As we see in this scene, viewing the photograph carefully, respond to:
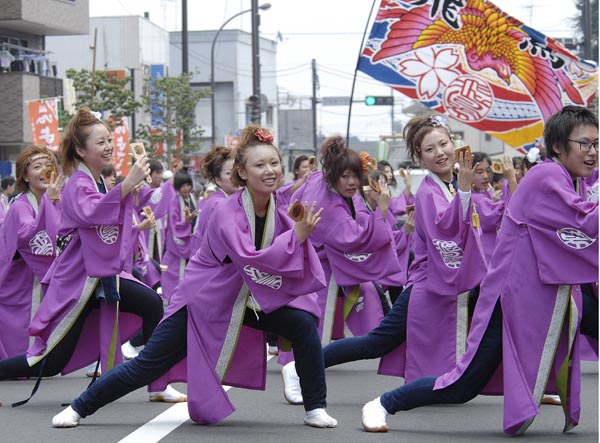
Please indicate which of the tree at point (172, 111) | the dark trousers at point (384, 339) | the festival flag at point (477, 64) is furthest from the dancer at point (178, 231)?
the tree at point (172, 111)

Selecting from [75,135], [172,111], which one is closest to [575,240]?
[75,135]

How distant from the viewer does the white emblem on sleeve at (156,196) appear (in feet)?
47.0

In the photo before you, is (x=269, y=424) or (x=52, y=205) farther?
(x=52, y=205)

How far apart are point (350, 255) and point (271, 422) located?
2.14 meters

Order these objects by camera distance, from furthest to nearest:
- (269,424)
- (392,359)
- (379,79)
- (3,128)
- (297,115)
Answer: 1. (297,115)
2. (3,128)
3. (379,79)
4. (392,359)
5. (269,424)

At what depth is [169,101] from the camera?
3628 cm

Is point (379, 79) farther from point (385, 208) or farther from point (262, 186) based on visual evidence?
point (262, 186)

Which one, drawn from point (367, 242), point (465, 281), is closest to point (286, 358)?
point (367, 242)

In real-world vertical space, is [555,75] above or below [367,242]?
above

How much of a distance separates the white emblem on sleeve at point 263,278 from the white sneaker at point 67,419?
4.29 feet

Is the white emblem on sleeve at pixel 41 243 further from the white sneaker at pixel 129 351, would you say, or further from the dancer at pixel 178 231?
the dancer at pixel 178 231

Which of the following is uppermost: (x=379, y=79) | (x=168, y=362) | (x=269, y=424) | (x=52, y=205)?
(x=379, y=79)

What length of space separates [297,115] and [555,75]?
85.4 m

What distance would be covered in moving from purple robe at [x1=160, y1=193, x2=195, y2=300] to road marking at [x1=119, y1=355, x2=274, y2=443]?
7.25 meters
